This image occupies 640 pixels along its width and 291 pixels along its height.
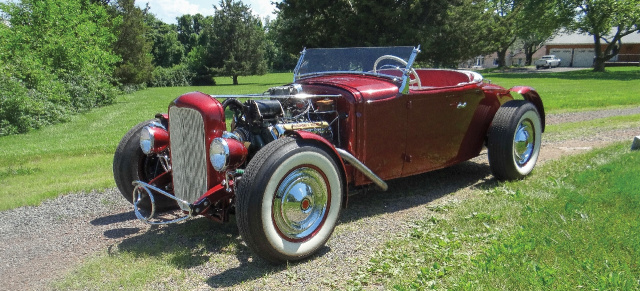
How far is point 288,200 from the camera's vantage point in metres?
3.49

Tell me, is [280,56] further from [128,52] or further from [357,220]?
[357,220]

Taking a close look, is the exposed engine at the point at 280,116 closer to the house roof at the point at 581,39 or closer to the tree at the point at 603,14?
the tree at the point at 603,14

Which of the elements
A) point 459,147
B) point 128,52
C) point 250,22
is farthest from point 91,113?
point 250,22

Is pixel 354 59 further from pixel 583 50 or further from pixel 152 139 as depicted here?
pixel 583 50

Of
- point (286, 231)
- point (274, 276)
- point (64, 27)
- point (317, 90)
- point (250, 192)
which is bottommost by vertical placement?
point (274, 276)

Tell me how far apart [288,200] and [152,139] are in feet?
5.06

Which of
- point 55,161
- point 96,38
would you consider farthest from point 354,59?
point 96,38

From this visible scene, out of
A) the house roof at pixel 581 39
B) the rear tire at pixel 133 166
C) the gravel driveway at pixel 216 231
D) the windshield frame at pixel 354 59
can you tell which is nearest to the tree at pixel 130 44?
the gravel driveway at pixel 216 231

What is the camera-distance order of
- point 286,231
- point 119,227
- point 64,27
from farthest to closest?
1. point 64,27
2. point 119,227
3. point 286,231

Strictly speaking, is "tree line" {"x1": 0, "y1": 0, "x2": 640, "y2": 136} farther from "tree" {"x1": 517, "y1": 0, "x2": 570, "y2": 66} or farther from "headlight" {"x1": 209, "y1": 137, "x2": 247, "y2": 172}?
"tree" {"x1": 517, "y1": 0, "x2": 570, "y2": 66}

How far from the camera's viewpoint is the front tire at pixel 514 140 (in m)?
5.25

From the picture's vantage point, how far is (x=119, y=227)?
14.6 feet

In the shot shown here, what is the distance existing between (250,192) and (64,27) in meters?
18.1

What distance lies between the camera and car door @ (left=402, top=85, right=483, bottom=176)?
474cm
